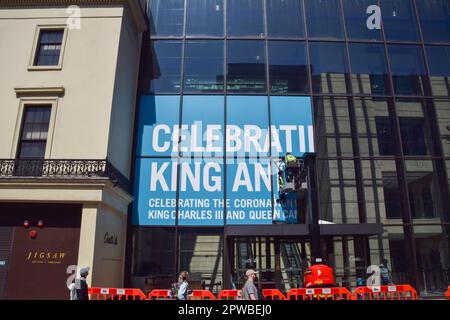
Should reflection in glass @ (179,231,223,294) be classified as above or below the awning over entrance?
below

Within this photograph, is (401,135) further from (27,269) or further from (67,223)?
(27,269)

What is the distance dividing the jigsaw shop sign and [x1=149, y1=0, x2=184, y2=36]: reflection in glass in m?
3.68

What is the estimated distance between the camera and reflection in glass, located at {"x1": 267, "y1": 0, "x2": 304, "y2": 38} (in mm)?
17203

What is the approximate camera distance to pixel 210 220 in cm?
1458

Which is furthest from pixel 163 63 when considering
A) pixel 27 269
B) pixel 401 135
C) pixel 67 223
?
pixel 401 135

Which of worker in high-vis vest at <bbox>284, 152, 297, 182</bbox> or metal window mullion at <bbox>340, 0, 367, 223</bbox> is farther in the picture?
metal window mullion at <bbox>340, 0, 367, 223</bbox>

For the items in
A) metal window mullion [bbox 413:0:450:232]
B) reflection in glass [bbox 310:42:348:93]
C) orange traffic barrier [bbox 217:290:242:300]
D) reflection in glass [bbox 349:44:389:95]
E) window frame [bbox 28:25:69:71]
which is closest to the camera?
orange traffic barrier [bbox 217:290:242:300]

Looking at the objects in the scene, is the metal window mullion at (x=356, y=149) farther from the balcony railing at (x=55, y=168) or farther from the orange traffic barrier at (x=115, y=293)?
the balcony railing at (x=55, y=168)

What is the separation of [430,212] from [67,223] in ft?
48.9

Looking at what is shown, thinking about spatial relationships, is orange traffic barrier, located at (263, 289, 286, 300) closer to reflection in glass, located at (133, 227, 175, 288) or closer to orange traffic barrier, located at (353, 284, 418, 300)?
orange traffic barrier, located at (353, 284, 418, 300)

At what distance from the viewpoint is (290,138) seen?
50.8ft

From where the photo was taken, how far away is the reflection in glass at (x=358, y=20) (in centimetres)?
1736

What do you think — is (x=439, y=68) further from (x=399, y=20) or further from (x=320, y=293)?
(x=320, y=293)

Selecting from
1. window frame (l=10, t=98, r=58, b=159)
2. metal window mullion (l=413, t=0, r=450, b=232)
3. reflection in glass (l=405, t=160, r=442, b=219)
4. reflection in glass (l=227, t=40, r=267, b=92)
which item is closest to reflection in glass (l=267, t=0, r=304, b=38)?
reflection in glass (l=227, t=40, r=267, b=92)
